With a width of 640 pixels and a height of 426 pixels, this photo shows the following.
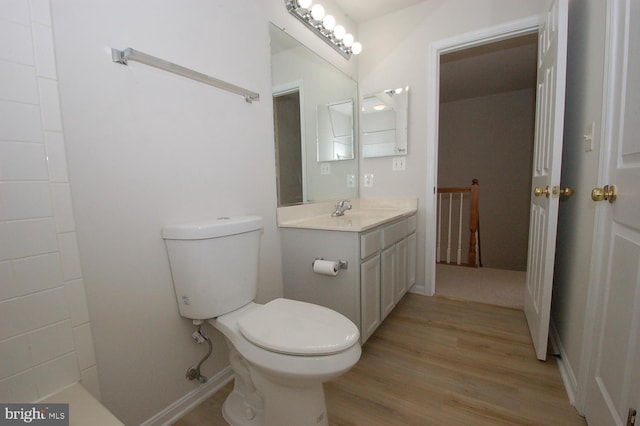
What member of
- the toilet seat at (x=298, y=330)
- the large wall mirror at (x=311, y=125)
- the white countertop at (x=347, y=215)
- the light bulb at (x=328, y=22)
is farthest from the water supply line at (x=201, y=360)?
the light bulb at (x=328, y=22)

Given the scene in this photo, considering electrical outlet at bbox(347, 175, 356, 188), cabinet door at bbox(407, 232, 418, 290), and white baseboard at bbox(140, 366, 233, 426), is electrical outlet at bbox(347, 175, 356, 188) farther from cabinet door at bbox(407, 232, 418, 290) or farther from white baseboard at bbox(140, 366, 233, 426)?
white baseboard at bbox(140, 366, 233, 426)

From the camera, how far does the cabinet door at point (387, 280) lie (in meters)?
1.70

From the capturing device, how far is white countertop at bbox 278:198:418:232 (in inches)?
60.4

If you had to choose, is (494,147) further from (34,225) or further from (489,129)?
(34,225)

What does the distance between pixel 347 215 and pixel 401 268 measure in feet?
1.77

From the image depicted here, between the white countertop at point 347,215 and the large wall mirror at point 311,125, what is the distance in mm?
65

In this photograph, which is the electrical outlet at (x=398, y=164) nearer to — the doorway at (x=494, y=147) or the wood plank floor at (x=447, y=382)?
the wood plank floor at (x=447, y=382)

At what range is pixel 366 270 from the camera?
148 centimetres

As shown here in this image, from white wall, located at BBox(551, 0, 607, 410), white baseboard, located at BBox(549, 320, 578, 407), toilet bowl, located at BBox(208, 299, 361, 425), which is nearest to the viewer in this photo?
toilet bowl, located at BBox(208, 299, 361, 425)

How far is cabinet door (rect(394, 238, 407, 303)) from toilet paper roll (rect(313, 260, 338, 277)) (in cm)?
64

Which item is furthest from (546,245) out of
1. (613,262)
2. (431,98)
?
(431,98)

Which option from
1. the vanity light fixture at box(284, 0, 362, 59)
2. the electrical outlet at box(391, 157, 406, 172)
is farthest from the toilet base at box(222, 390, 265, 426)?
the vanity light fixture at box(284, 0, 362, 59)

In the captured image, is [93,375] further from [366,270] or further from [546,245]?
[546,245]

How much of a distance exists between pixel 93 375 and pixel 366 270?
1156 millimetres
